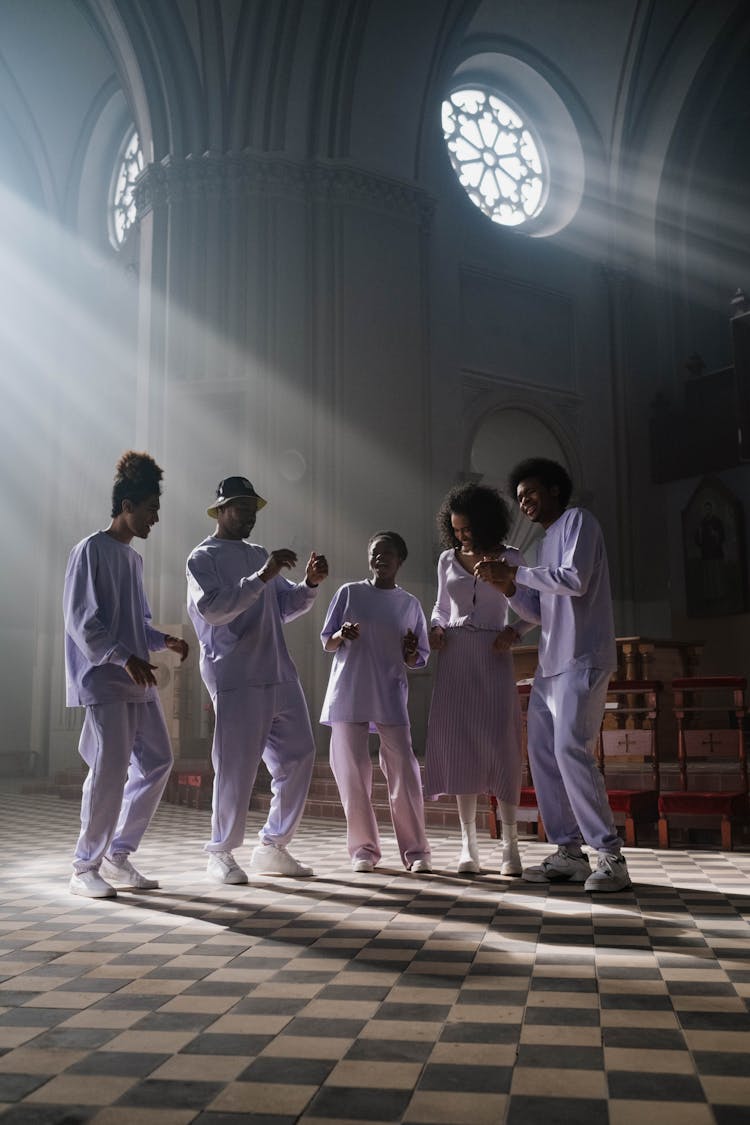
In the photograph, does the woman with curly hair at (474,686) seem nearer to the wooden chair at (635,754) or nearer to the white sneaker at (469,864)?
the white sneaker at (469,864)

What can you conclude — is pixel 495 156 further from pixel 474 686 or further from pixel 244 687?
pixel 244 687

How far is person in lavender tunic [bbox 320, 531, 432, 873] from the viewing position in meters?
5.16

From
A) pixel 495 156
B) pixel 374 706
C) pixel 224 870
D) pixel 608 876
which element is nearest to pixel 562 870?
pixel 608 876

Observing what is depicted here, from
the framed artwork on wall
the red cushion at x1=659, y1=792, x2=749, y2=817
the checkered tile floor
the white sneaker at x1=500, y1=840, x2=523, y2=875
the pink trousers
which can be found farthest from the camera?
the framed artwork on wall

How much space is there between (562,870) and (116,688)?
6.60 feet

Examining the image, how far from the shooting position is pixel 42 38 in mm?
15469

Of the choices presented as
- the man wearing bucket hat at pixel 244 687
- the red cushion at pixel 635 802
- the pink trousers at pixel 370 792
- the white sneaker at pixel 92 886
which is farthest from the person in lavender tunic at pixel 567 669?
the white sneaker at pixel 92 886

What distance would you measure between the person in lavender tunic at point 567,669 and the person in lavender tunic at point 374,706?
26.6 inches

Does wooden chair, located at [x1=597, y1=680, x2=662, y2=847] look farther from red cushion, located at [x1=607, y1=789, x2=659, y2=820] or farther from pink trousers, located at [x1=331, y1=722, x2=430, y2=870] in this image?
pink trousers, located at [x1=331, y1=722, x2=430, y2=870]

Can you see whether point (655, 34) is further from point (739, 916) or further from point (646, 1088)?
point (646, 1088)

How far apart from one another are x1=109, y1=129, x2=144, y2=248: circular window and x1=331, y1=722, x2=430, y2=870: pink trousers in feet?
42.3

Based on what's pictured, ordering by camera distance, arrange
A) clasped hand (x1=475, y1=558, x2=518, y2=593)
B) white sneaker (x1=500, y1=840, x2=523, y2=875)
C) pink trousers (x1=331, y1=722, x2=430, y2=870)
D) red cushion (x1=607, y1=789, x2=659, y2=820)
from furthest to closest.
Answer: red cushion (x1=607, y1=789, x2=659, y2=820) → pink trousers (x1=331, y1=722, x2=430, y2=870) → white sneaker (x1=500, y1=840, x2=523, y2=875) → clasped hand (x1=475, y1=558, x2=518, y2=593)

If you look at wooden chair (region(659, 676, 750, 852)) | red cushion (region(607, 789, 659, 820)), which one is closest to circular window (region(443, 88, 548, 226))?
wooden chair (region(659, 676, 750, 852))

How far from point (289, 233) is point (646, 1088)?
1207 cm
